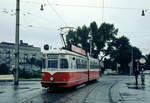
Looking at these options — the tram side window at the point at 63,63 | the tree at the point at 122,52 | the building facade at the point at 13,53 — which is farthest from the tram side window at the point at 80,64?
the building facade at the point at 13,53

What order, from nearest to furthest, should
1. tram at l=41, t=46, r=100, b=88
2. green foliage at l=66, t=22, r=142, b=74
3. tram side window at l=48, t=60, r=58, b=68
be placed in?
tram at l=41, t=46, r=100, b=88 < tram side window at l=48, t=60, r=58, b=68 < green foliage at l=66, t=22, r=142, b=74

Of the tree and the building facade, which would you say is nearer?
the tree

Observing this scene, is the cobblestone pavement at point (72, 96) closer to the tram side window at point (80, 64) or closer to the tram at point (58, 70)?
the tram at point (58, 70)

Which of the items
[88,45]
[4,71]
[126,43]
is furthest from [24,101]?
[126,43]

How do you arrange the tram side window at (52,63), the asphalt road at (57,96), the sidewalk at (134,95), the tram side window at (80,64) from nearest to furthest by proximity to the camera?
1. the asphalt road at (57,96)
2. the sidewalk at (134,95)
3. the tram side window at (52,63)
4. the tram side window at (80,64)

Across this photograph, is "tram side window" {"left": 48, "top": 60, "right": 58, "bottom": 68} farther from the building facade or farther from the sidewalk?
the building facade

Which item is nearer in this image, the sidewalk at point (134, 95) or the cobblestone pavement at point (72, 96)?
the cobblestone pavement at point (72, 96)

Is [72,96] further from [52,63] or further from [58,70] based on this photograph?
[52,63]

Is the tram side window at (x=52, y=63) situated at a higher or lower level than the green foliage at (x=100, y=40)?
lower

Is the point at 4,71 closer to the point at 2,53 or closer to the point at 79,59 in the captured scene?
the point at 79,59

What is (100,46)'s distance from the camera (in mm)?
79000

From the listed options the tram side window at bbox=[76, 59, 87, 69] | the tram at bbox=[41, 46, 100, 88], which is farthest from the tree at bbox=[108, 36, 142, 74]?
the tram at bbox=[41, 46, 100, 88]

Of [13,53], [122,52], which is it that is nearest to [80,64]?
[122,52]

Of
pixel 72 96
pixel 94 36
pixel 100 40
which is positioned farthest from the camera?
pixel 94 36
